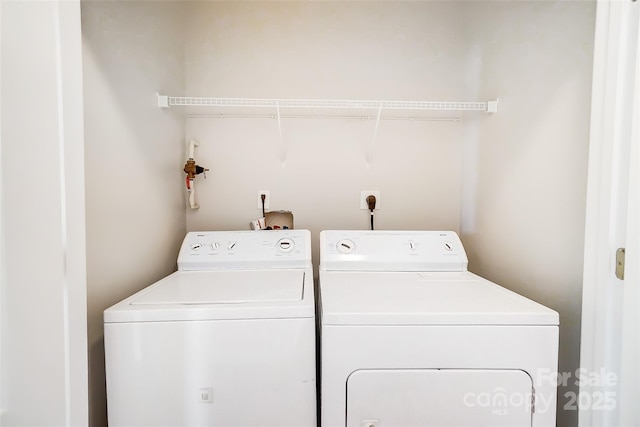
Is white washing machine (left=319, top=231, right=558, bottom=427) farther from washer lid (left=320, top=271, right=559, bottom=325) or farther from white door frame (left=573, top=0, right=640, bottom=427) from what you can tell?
white door frame (left=573, top=0, right=640, bottom=427)

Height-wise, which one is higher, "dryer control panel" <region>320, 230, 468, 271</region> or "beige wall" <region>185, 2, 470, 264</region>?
"beige wall" <region>185, 2, 470, 264</region>

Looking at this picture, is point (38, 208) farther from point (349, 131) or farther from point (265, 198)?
point (349, 131)

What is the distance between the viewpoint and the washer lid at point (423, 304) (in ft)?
2.97

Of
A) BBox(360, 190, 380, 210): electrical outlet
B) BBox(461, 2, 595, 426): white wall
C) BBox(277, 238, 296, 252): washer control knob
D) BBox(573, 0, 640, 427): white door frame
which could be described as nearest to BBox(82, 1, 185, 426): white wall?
BBox(277, 238, 296, 252): washer control knob

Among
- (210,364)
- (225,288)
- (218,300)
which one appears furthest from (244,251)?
(210,364)

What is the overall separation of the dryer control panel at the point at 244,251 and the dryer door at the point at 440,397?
2.23ft

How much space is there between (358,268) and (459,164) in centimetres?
99

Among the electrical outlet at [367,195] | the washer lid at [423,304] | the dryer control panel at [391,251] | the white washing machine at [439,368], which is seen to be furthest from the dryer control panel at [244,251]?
the white washing machine at [439,368]

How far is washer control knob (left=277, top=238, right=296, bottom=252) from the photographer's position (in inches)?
59.4

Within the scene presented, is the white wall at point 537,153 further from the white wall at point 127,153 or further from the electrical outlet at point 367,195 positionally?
the white wall at point 127,153

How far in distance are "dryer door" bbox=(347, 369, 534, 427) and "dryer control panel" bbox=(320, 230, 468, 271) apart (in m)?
0.60

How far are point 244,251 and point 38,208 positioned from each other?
0.92 meters

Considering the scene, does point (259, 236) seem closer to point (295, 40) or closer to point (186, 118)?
point (186, 118)

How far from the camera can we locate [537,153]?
1.23 m
